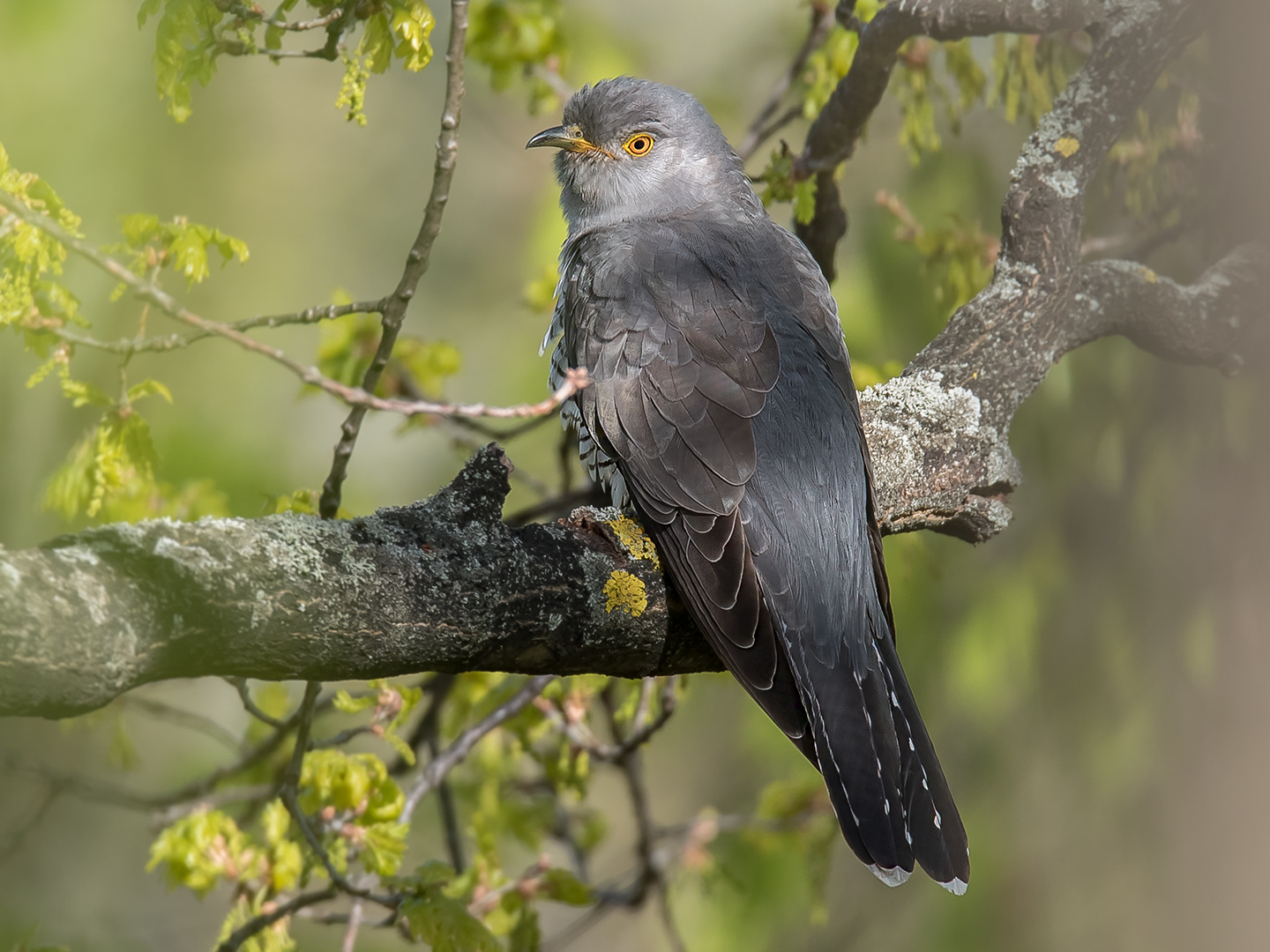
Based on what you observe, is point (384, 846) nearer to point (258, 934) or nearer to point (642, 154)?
point (258, 934)

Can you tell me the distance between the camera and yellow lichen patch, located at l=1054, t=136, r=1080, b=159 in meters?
3.23

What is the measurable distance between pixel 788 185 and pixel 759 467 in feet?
3.88

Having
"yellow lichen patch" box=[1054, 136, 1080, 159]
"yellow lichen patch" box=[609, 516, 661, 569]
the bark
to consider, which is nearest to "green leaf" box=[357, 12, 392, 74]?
the bark

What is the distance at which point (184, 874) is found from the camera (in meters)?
2.69

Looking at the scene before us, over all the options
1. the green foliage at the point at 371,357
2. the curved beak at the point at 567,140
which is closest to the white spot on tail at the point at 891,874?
the green foliage at the point at 371,357

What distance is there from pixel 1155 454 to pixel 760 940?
292 cm

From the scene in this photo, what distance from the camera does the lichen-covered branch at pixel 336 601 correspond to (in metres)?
1.51

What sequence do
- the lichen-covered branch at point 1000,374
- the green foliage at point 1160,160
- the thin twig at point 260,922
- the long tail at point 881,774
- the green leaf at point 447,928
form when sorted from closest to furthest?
the long tail at point 881,774
the green leaf at point 447,928
the thin twig at point 260,922
the lichen-covered branch at point 1000,374
the green foliage at point 1160,160

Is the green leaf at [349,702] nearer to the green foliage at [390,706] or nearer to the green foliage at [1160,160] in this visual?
the green foliage at [390,706]

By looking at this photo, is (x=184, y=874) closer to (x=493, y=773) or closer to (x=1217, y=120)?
(x=493, y=773)

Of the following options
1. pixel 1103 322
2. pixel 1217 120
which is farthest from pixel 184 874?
pixel 1217 120

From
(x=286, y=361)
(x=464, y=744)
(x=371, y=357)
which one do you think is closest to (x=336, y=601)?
(x=286, y=361)

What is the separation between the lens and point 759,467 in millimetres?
2660

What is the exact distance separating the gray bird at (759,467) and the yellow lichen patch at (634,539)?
0.03 metres
